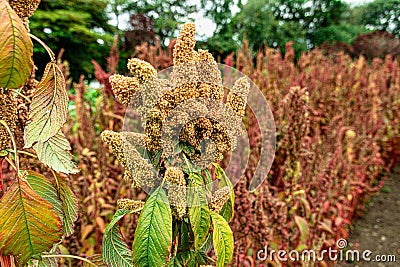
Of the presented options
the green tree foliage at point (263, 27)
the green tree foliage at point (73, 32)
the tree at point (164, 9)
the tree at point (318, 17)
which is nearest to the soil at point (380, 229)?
the green tree foliage at point (73, 32)

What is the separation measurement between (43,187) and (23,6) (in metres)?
0.30

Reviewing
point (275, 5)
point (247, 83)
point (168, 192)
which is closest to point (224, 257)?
point (168, 192)

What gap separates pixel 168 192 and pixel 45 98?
0.76 ft

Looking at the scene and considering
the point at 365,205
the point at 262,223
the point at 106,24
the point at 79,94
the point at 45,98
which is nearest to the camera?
the point at 45,98

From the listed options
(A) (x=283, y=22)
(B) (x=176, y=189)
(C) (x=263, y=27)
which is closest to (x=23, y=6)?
(B) (x=176, y=189)

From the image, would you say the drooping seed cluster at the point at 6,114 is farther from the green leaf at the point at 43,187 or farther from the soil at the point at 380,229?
the soil at the point at 380,229

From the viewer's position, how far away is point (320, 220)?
94.4 inches

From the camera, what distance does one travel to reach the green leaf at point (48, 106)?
0.56 metres

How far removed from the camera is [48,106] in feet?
1.88

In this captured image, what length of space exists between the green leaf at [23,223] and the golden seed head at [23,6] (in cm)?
24

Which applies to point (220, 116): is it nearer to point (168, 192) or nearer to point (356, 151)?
point (168, 192)

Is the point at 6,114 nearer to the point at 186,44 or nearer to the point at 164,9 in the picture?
the point at 186,44

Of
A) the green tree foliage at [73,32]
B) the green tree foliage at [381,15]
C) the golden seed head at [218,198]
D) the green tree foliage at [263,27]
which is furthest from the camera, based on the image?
the green tree foliage at [381,15]

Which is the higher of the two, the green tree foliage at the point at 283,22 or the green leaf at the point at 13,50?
the green tree foliage at the point at 283,22
